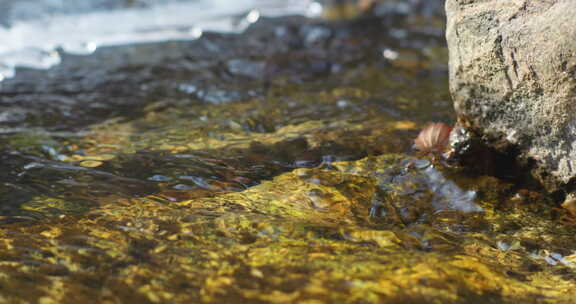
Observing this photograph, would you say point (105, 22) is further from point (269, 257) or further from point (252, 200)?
point (269, 257)

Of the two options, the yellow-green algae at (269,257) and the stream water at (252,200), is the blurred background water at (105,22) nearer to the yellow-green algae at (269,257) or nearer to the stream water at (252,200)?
the stream water at (252,200)

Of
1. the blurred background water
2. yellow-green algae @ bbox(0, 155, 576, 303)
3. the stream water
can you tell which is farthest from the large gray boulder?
the blurred background water

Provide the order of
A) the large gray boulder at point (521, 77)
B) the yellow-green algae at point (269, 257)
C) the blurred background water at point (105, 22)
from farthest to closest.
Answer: the blurred background water at point (105, 22), the large gray boulder at point (521, 77), the yellow-green algae at point (269, 257)

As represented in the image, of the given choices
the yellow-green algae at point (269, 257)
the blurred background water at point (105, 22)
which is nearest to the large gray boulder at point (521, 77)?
the yellow-green algae at point (269, 257)

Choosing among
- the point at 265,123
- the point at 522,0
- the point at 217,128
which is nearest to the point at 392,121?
the point at 265,123

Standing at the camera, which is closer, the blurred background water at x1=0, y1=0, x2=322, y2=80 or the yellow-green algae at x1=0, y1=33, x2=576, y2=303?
the yellow-green algae at x1=0, y1=33, x2=576, y2=303

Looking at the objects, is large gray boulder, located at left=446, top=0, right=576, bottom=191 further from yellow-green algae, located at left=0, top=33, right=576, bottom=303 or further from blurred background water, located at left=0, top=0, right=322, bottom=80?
blurred background water, located at left=0, top=0, right=322, bottom=80
